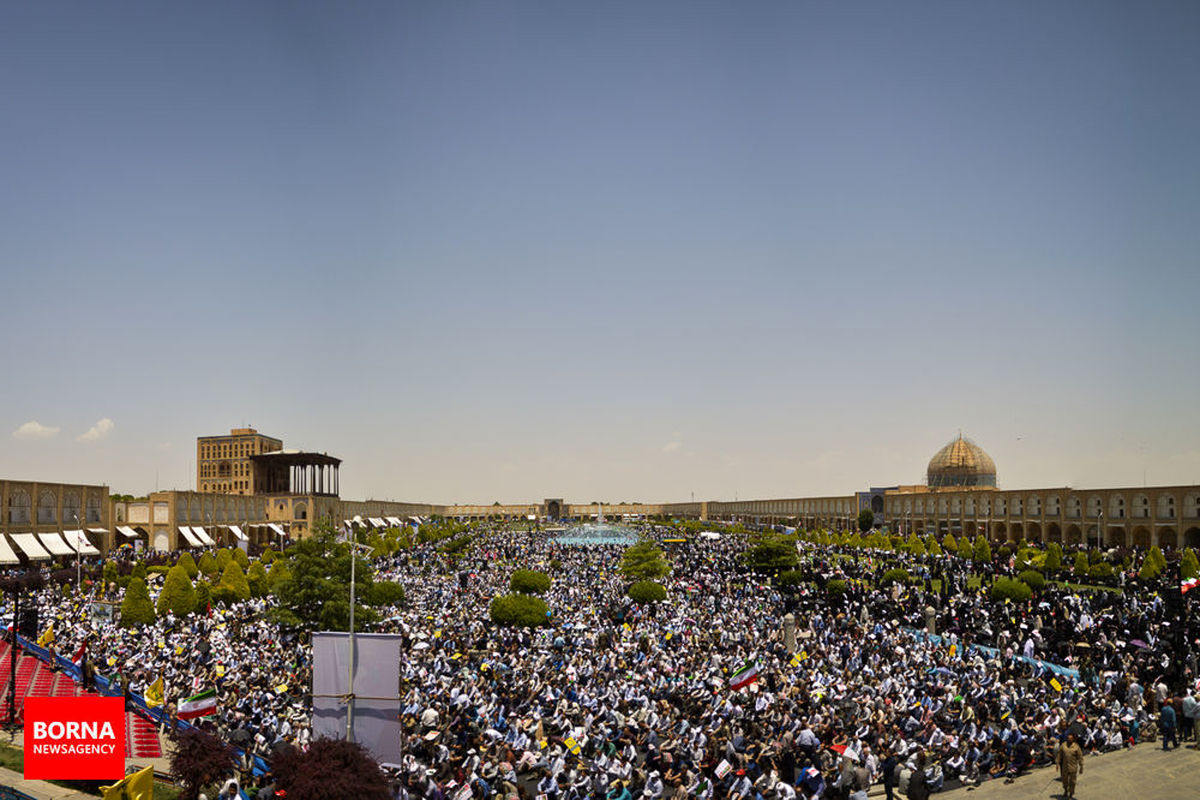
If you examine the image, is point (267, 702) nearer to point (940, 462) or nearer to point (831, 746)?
point (831, 746)

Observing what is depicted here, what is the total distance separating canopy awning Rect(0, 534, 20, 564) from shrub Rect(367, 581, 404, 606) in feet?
92.5

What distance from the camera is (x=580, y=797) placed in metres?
14.1

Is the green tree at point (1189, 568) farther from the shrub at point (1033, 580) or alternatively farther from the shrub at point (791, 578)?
the shrub at point (791, 578)

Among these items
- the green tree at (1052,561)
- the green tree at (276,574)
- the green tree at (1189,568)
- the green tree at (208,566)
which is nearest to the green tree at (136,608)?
the green tree at (276,574)

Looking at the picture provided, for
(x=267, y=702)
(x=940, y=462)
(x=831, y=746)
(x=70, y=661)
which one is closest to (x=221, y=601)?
(x=70, y=661)

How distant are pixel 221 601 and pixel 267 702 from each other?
63.4ft

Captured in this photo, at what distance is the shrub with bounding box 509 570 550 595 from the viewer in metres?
38.1

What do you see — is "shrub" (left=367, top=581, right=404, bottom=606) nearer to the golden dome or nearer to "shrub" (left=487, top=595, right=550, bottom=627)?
"shrub" (left=487, top=595, right=550, bottom=627)

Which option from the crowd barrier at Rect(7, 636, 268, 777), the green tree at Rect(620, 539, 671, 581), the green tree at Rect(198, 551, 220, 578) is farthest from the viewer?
the green tree at Rect(198, 551, 220, 578)

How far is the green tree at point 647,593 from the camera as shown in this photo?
122 ft

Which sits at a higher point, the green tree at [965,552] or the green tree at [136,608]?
the green tree at [136,608]

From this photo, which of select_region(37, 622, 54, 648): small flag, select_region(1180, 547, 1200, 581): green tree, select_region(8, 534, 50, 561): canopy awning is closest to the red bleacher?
select_region(37, 622, 54, 648): small flag

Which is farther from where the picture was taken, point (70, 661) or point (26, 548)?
point (26, 548)

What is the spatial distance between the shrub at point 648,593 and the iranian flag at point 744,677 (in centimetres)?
1784
